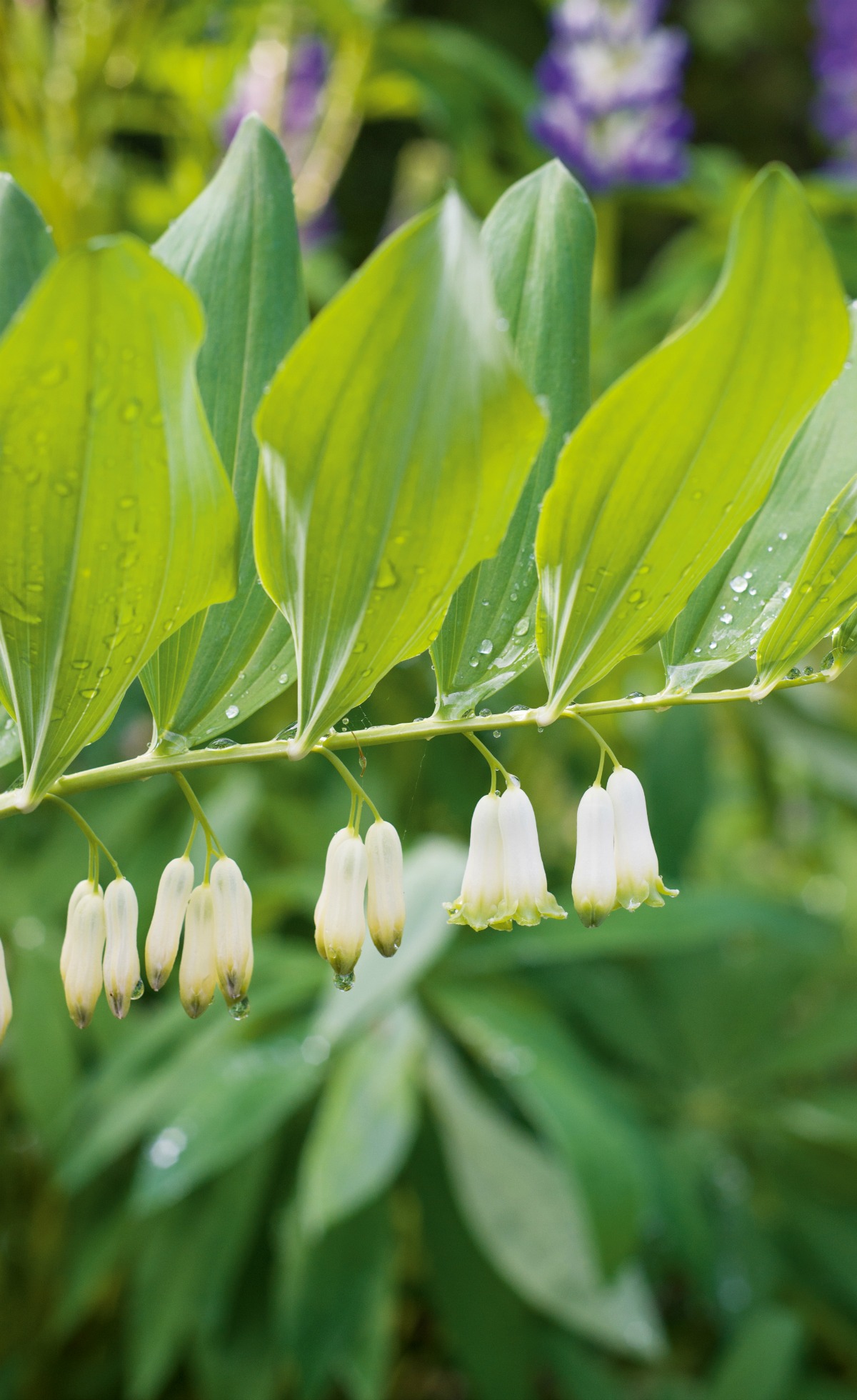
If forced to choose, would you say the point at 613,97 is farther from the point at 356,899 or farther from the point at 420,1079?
the point at 356,899

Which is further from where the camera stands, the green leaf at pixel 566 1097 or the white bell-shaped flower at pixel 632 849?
the green leaf at pixel 566 1097

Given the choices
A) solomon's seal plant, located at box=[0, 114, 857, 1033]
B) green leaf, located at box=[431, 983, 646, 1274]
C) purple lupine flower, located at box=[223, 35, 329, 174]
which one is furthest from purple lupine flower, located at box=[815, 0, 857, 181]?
solomon's seal plant, located at box=[0, 114, 857, 1033]

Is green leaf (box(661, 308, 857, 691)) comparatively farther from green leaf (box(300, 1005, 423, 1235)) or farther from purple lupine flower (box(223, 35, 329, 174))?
purple lupine flower (box(223, 35, 329, 174))

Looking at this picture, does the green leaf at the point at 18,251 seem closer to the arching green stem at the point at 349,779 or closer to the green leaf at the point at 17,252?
the green leaf at the point at 17,252

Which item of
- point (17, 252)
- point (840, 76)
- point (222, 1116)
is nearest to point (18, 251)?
point (17, 252)

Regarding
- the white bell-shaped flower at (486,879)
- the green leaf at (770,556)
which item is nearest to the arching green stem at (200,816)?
the white bell-shaped flower at (486,879)

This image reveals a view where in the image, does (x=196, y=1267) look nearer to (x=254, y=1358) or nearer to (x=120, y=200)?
(x=254, y=1358)

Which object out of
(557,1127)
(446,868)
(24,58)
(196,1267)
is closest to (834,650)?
(446,868)
